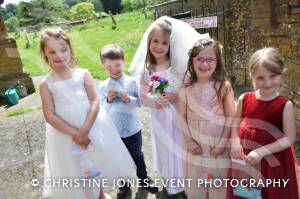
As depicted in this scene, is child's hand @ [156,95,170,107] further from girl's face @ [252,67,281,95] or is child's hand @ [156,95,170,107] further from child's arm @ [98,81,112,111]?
girl's face @ [252,67,281,95]

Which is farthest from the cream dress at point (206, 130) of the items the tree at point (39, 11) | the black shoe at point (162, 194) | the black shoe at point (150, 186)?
the tree at point (39, 11)

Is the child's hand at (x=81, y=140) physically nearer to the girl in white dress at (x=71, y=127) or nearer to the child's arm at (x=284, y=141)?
the girl in white dress at (x=71, y=127)

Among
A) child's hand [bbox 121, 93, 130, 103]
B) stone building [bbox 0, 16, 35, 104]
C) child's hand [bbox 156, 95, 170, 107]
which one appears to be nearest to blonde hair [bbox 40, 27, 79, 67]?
child's hand [bbox 121, 93, 130, 103]

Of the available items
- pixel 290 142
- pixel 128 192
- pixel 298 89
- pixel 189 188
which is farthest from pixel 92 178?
pixel 298 89

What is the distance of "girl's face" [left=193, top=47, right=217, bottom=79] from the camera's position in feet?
7.76

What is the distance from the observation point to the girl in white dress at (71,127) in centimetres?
258

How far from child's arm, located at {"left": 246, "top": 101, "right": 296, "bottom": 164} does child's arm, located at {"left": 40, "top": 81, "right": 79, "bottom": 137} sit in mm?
1389

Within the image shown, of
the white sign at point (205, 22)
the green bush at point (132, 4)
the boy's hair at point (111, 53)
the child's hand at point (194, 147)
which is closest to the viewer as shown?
the child's hand at point (194, 147)

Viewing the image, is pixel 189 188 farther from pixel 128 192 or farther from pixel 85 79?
pixel 85 79

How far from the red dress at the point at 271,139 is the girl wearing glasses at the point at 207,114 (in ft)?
0.74

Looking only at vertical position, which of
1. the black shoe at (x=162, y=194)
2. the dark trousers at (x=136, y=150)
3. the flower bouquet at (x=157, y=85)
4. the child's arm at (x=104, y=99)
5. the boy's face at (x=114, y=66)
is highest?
the boy's face at (x=114, y=66)

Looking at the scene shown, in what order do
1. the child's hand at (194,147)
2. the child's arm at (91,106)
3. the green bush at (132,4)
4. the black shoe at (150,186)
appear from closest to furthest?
the child's hand at (194,147), the child's arm at (91,106), the black shoe at (150,186), the green bush at (132,4)

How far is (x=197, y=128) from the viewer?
8.18 feet

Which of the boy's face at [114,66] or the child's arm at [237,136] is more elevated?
the boy's face at [114,66]
